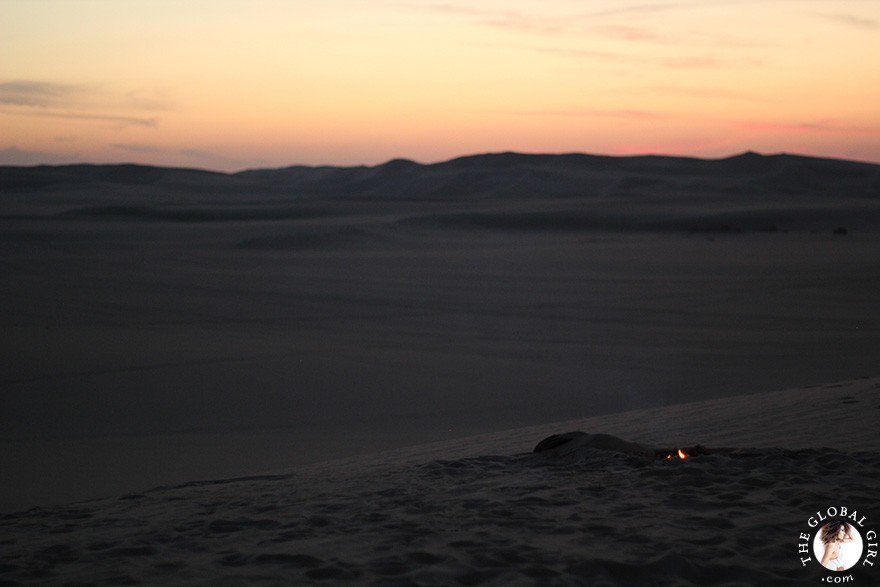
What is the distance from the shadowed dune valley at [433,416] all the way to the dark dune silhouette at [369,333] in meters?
0.05

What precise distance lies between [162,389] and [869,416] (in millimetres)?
5559

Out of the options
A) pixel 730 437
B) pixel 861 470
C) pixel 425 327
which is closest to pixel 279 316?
pixel 425 327

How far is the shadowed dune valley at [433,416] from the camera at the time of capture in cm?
383

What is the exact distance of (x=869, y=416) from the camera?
5.95 m

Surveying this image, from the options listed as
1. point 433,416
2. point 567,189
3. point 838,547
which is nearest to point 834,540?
point 838,547

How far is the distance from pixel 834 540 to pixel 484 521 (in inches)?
55.0

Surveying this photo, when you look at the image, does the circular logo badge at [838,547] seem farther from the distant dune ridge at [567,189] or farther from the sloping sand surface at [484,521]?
the distant dune ridge at [567,189]

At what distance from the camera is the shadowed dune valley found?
151 inches

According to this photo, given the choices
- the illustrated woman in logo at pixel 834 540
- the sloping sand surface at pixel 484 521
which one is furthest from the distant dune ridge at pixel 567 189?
the illustrated woman in logo at pixel 834 540

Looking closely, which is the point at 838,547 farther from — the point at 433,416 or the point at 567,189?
the point at 567,189

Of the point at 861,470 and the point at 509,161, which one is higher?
the point at 509,161

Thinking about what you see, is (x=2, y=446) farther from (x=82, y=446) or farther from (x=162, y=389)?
(x=162, y=389)

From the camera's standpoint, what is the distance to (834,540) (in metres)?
3.65

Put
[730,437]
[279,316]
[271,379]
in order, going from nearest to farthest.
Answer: [730,437] < [271,379] < [279,316]
